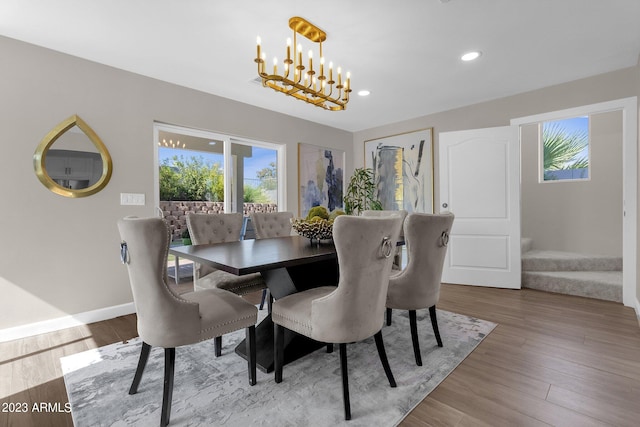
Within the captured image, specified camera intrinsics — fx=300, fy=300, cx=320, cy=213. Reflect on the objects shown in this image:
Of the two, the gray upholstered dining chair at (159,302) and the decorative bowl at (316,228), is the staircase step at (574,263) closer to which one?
the decorative bowl at (316,228)

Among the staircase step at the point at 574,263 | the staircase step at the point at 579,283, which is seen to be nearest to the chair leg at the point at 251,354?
the staircase step at the point at 579,283

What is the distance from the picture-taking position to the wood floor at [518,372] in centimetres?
148

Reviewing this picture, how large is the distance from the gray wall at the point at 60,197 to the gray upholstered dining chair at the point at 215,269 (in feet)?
3.18

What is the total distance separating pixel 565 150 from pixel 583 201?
808 millimetres

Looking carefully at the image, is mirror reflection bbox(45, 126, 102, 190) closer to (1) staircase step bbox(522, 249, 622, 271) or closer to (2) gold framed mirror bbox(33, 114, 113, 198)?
(2) gold framed mirror bbox(33, 114, 113, 198)

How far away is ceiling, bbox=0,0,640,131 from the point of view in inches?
82.5

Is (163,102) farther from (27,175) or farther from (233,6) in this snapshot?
(233,6)

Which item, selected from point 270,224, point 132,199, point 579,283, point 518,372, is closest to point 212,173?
point 132,199

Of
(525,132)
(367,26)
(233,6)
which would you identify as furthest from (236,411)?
(525,132)

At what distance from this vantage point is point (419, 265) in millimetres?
1956

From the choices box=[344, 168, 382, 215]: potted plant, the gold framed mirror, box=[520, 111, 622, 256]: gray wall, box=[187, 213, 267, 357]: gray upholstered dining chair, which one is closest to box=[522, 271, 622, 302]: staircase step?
box=[520, 111, 622, 256]: gray wall

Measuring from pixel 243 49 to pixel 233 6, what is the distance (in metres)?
0.60

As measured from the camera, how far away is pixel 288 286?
201 cm

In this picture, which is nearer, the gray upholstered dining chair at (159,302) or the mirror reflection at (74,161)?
the gray upholstered dining chair at (159,302)
